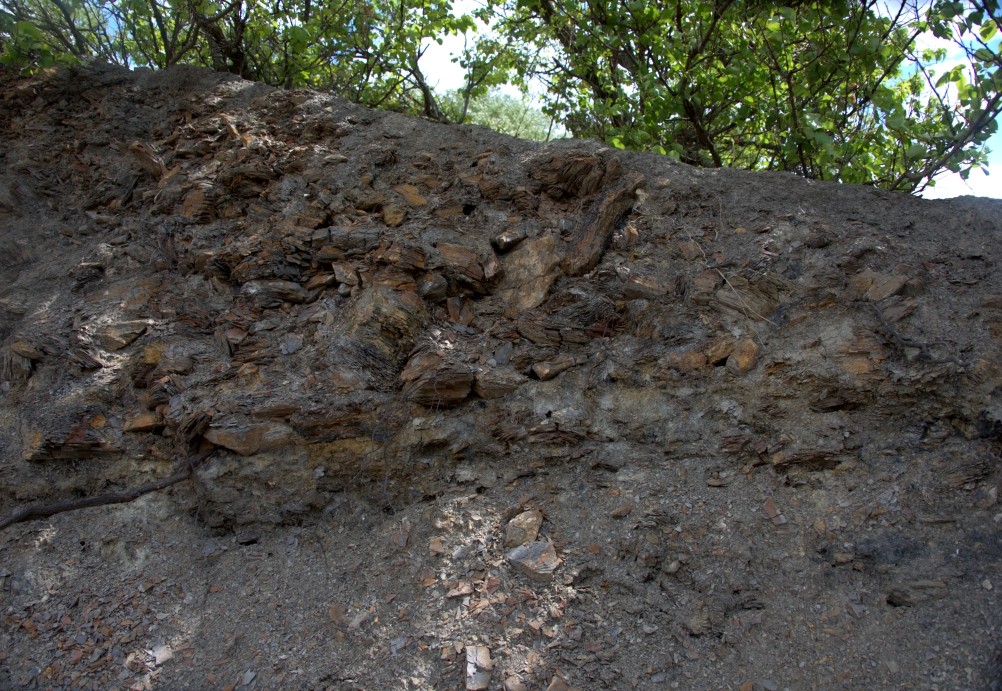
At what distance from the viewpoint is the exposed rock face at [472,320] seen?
3.39 meters

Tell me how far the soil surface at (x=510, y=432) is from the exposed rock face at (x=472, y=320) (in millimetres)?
17

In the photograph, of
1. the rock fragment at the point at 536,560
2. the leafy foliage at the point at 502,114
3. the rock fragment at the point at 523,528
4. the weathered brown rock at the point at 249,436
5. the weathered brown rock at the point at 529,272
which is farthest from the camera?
the leafy foliage at the point at 502,114

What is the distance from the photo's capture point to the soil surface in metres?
2.88

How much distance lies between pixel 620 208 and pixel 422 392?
170cm

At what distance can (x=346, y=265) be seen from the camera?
158 inches

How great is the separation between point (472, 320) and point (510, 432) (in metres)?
0.73

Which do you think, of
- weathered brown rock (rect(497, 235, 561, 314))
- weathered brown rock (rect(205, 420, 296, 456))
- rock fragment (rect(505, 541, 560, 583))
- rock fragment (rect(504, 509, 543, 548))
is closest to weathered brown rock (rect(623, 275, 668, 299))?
weathered brown rock (rect(497, 235, 561, 314))

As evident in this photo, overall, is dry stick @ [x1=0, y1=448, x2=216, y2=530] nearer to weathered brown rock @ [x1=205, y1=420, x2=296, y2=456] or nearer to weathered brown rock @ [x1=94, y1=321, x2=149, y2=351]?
weathered brown rock @ [x1=205, y1=420, x2=296, y2=456]

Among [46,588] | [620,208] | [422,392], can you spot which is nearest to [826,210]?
[620,208]

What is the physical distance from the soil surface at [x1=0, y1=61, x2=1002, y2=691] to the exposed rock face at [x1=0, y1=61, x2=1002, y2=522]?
0.02m

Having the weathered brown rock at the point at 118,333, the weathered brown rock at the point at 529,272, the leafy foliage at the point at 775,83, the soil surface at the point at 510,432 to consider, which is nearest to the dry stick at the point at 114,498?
the soil surface at the point at 510,432

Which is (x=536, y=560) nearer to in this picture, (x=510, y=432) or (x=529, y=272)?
(x=510, y=432)

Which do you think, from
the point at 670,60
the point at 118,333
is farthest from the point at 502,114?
the point at 118,333

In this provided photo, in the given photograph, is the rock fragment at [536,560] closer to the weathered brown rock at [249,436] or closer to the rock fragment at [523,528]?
the rock fragment at [523,528]
